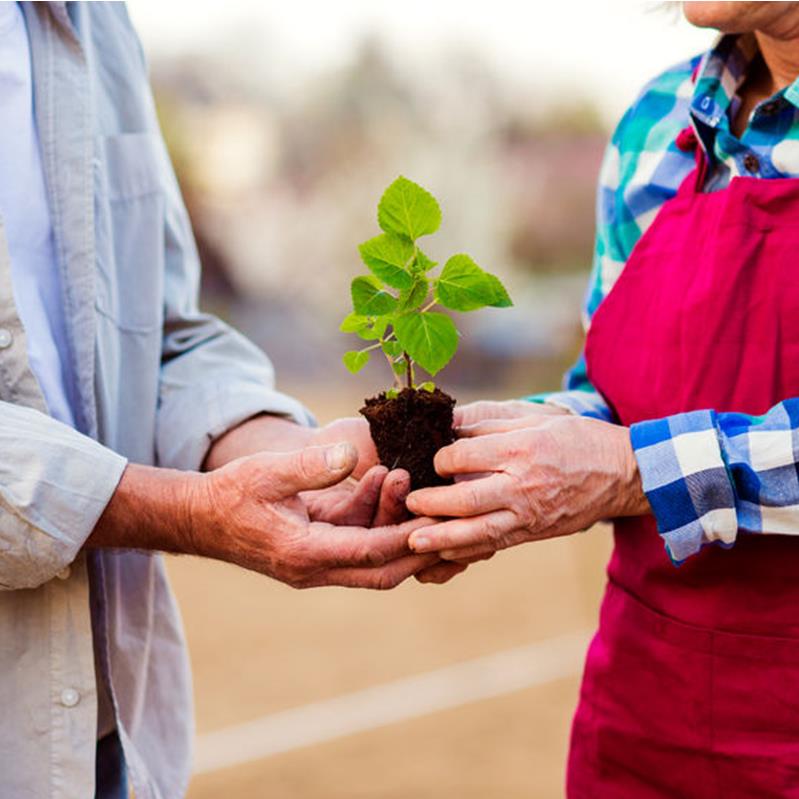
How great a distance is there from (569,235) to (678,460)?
17797 mm

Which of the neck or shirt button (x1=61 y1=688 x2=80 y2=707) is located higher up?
the neck

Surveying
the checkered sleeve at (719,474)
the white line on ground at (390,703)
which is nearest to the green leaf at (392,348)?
the checkered sleeve at (719,474)

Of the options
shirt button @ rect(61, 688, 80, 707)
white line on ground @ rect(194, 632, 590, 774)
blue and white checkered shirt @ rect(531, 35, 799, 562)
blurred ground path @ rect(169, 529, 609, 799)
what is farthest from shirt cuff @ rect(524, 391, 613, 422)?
white line on ground @ rect(194, 632, 590, 774)

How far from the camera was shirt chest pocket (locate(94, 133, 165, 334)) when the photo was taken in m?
2.15

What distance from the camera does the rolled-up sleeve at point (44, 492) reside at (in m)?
1.75

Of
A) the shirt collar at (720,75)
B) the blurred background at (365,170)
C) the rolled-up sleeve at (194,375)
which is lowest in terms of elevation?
the blurred background at (365,170)

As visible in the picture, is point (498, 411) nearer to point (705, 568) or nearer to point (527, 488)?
point (527, 488)

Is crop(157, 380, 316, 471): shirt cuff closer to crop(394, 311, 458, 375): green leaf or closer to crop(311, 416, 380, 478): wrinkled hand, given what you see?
crop(311, 416, 380, 478): wrinkled hand

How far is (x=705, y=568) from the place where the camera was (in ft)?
6.48

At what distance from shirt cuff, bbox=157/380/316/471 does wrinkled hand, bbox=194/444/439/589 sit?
0.99 ft

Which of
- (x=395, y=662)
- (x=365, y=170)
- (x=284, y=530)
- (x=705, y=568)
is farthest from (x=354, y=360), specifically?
(x=365, y=170)

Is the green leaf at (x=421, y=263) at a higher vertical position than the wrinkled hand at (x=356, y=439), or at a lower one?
higher

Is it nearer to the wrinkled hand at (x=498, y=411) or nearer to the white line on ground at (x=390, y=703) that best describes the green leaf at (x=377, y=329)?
the wrinkled hand at (x=498, y=411)

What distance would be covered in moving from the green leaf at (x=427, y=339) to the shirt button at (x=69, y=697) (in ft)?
2.45
